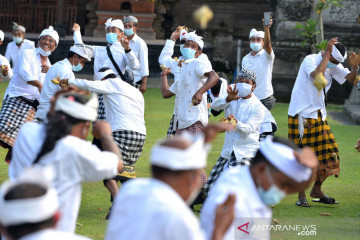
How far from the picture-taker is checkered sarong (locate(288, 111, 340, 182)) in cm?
965

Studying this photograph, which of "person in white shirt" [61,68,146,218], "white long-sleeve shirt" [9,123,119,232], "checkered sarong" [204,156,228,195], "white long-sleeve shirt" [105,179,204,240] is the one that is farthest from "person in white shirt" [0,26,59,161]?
"white long-sleeve shirt" [105,179,204,240]

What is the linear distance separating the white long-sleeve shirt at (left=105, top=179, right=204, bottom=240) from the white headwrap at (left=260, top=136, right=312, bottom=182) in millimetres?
742

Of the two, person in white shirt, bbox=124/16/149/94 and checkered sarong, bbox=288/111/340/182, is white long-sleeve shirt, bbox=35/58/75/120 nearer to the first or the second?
person in white shirt, bbox=124/16/149/94

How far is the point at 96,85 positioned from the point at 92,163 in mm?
3766

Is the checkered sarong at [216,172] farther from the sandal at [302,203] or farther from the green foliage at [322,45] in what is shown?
the green foliage at [322,45]

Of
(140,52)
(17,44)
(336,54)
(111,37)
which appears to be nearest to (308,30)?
(17,44)

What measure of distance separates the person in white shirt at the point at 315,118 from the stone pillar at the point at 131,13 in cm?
1506

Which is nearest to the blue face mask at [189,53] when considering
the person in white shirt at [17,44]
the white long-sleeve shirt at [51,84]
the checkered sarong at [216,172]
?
the white long-sleeve shirt at [51,84]

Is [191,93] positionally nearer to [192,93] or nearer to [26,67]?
[192,93]

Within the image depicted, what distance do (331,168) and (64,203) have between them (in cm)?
553

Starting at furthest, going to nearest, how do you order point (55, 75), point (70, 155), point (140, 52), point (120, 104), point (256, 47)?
point (140, 52) < point (256, 47) < point (55, 75) < point (120, 104) < point (70, 155)

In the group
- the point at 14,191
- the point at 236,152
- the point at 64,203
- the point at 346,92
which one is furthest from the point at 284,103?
the point at 14,191

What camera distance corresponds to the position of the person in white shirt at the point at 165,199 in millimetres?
3564

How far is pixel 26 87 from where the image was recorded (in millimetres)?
10461
